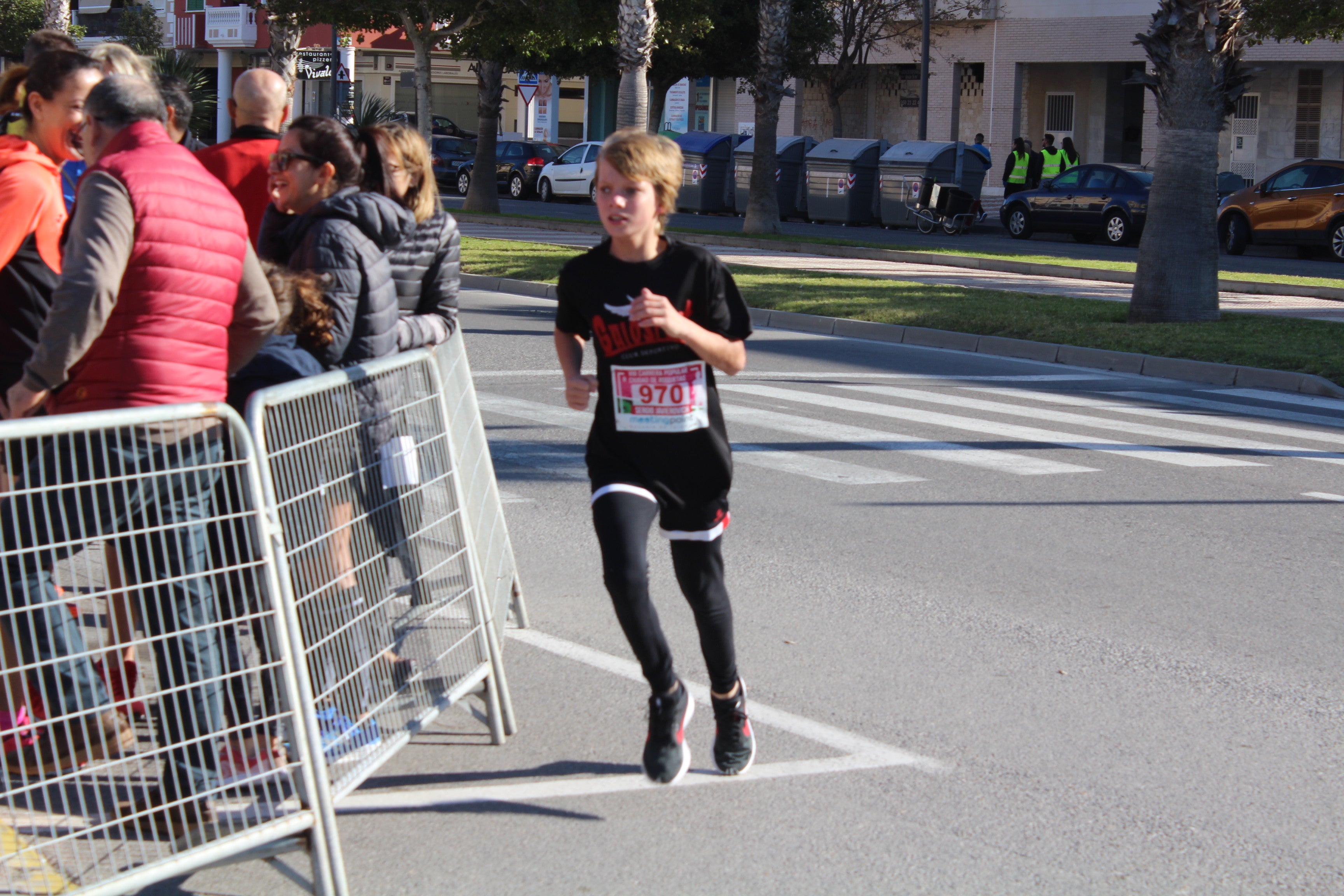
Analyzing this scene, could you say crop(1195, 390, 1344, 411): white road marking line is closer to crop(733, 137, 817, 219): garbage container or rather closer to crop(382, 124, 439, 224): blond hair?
crop(382, 124, 439, 224): blond hair

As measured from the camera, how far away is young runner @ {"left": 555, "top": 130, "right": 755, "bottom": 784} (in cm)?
398

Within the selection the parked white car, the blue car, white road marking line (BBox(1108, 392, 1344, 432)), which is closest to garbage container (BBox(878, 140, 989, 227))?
the blue car

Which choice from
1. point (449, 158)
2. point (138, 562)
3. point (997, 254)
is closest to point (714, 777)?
point (138, 562)

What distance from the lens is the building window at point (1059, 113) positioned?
151ft

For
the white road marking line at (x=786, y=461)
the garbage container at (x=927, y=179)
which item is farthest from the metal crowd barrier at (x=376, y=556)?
the garbage container at (x=927, y=179)

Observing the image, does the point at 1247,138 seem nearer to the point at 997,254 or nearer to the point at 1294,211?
the point at 1294,211

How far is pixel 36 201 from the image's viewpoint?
4.12m

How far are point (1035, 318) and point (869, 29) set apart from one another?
3109 centimetres

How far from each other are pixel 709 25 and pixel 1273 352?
53.6 ft

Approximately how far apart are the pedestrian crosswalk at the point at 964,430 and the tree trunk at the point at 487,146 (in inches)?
812

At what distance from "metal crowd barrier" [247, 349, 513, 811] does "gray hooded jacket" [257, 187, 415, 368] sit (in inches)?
14.5

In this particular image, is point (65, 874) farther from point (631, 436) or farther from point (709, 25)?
point (709, 25)

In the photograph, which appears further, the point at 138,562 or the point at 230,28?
the point at 230,28

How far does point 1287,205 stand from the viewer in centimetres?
2555
